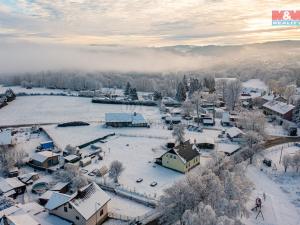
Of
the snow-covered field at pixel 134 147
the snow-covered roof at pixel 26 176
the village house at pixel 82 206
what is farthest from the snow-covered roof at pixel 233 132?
the snow-covered roof at pixel 26 176

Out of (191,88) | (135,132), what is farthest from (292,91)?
(135,132)

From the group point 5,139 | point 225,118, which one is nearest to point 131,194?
point 5,139

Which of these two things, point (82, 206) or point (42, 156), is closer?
point (82, 206)

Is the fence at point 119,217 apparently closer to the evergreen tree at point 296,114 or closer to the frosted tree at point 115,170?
the frosted tree at point 115,170

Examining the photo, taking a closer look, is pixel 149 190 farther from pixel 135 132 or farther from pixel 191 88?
pixel 191 88

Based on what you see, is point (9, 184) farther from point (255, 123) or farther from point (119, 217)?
point (255, 123)

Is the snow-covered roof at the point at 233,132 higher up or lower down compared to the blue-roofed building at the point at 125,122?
lower down
